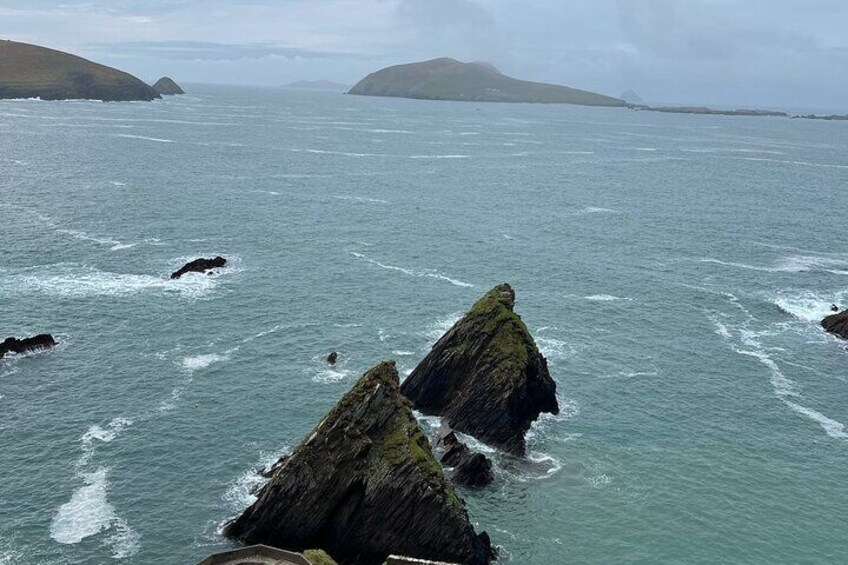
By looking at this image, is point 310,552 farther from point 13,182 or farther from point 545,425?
point 13,182

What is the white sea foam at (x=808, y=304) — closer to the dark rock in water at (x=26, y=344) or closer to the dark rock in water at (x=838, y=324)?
the dark rock in water at (x=838, y=324)

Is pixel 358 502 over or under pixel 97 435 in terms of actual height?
over

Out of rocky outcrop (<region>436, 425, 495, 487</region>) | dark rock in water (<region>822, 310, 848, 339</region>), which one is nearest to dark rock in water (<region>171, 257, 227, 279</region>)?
rocky outcrop (<region>436, 425, 495, 487</region>)

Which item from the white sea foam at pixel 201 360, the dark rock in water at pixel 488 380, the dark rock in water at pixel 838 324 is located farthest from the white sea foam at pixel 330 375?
the dark rock in water at pixel 838 324

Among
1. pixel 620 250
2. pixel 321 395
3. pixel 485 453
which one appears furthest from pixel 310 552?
pixel 620 250

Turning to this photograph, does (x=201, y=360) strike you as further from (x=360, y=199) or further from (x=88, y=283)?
(x=360, y=199)

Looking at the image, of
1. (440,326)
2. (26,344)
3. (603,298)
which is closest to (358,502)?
(440,326)
